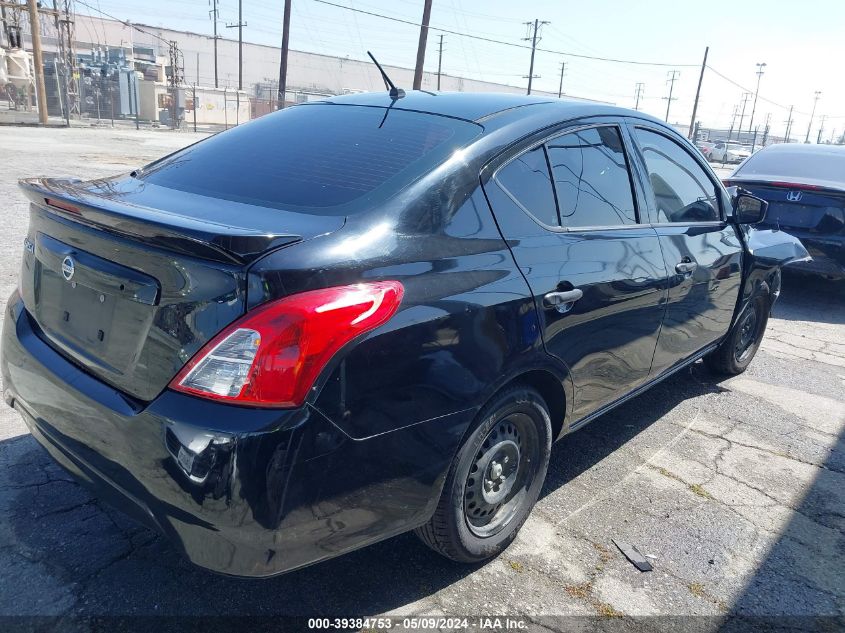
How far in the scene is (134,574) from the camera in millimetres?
2350

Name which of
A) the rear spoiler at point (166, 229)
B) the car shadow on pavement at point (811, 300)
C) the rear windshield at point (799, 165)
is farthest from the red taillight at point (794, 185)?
the rear spoiler at point (166, 229)

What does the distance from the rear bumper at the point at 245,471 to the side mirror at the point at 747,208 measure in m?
2.85

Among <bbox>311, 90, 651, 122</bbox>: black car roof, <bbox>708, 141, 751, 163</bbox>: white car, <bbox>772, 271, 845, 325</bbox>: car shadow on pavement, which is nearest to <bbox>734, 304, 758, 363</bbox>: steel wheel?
<bbox>311, 90, 651, 122</bbox>: black car roof

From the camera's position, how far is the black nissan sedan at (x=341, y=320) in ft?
5.72

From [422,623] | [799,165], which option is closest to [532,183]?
[422,623]

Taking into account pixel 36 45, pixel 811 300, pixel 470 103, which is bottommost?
pixel 811 300

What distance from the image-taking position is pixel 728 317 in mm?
4191

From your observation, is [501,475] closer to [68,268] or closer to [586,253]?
[586,253]

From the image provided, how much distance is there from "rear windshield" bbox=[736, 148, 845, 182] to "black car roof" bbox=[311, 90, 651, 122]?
510cm

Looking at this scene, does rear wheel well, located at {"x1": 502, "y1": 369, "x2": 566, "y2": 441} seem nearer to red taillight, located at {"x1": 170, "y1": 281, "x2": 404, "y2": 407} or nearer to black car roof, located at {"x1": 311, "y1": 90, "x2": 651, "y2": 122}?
red taillight, located at {"x1": 170, "y1": 281, "x2": 404, "y2": 407}

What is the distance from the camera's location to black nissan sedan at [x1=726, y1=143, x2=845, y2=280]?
6656 millimetres

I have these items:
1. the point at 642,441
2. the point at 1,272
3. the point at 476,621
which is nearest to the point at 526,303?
the point at 476,621

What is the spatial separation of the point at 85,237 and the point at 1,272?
424cm

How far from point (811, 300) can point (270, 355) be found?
25.0 ft
